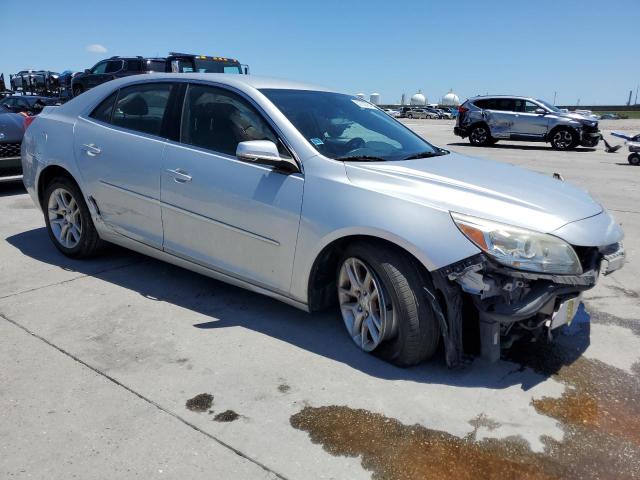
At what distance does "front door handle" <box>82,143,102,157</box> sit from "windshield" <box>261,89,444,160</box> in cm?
158

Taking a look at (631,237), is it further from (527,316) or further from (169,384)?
(169,384)

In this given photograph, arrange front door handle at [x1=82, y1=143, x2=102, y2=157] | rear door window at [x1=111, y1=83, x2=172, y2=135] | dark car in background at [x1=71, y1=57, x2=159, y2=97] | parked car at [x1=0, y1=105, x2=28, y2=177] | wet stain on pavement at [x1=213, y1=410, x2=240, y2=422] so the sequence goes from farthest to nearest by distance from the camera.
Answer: dark car in background at [x1=71, y1=57, x2=159, y2=97], parked car at [x1=0, y1=105, x2=28, y2=177], front door handle at [x1=82, y1=143, x2=102, y2=157], rear door window at [x1=111, y1=83, x2=172, y2=135], wet stain on pavement at [x1=213, y1=410, x2=240, y2=422]

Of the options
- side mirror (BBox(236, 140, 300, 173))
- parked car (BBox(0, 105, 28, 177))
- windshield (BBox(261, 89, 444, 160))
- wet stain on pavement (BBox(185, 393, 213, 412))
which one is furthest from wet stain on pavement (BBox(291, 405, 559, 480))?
parked car (BBox(0, 105, 28, 177))

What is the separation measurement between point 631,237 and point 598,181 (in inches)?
186

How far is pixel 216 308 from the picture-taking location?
3.82m

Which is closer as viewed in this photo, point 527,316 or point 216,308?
point 527,316

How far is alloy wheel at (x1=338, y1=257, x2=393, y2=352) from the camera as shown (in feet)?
9.87

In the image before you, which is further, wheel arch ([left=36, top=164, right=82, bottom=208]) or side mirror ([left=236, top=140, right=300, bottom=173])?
wheel arch ([left=36, top=164, right=82, bottom=208])

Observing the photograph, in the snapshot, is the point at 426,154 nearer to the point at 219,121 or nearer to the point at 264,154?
the point at 264,154

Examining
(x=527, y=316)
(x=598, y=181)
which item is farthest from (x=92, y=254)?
(x=598, y=181)

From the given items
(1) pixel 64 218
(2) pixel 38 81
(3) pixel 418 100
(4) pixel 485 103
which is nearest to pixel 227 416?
(1) pixel 64 218

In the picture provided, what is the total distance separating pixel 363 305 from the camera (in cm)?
314

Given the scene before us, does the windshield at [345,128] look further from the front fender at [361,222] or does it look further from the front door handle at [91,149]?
the front door handle at [91,149]

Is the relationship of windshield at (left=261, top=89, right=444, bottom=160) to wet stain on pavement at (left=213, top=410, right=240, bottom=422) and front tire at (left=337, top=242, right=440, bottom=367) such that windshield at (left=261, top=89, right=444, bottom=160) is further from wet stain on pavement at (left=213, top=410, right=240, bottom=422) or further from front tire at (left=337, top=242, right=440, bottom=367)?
wet stain on pavement at (left=213, top=410, right=240, bottom=422)
